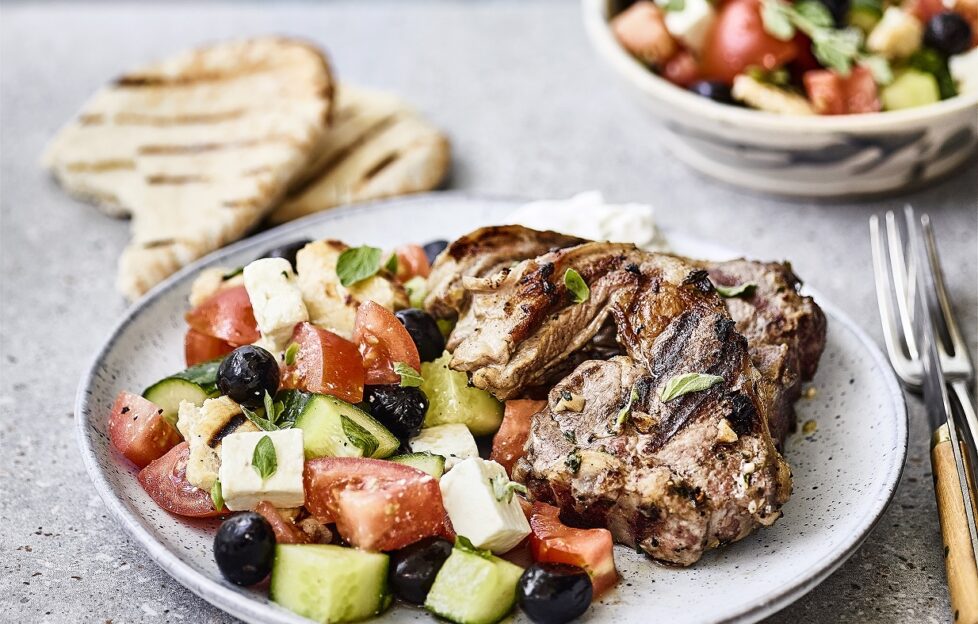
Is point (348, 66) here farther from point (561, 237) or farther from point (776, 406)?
point (776, 406)

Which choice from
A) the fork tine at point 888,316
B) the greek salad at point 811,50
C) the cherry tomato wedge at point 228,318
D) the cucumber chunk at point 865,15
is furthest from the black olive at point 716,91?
the cherry tomato wedge at point 228,318

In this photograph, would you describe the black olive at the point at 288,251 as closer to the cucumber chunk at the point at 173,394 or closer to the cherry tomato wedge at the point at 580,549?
the cucumber chunk at the point at 173,394

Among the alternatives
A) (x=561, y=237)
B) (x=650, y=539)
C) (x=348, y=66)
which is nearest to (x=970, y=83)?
(x=561, y=237)

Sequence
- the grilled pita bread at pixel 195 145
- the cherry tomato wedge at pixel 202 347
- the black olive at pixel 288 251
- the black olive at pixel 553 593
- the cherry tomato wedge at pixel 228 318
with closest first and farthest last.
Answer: the black olive at pixel 553 593
the cherry tomato wedge at pixel 228 318
the cherry tomato wedge at pixel 202 347
the black olive at pixel 288 251
the grilled pita bread at pixel 195 145

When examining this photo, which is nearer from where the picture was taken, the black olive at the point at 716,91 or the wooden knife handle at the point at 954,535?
the wooden knife handle at the point at 954,535

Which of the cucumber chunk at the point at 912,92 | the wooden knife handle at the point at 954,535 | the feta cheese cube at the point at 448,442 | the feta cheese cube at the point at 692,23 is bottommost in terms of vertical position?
the wooden knife handle at the point at 954,535

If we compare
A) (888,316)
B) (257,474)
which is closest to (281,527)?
(257,474)
